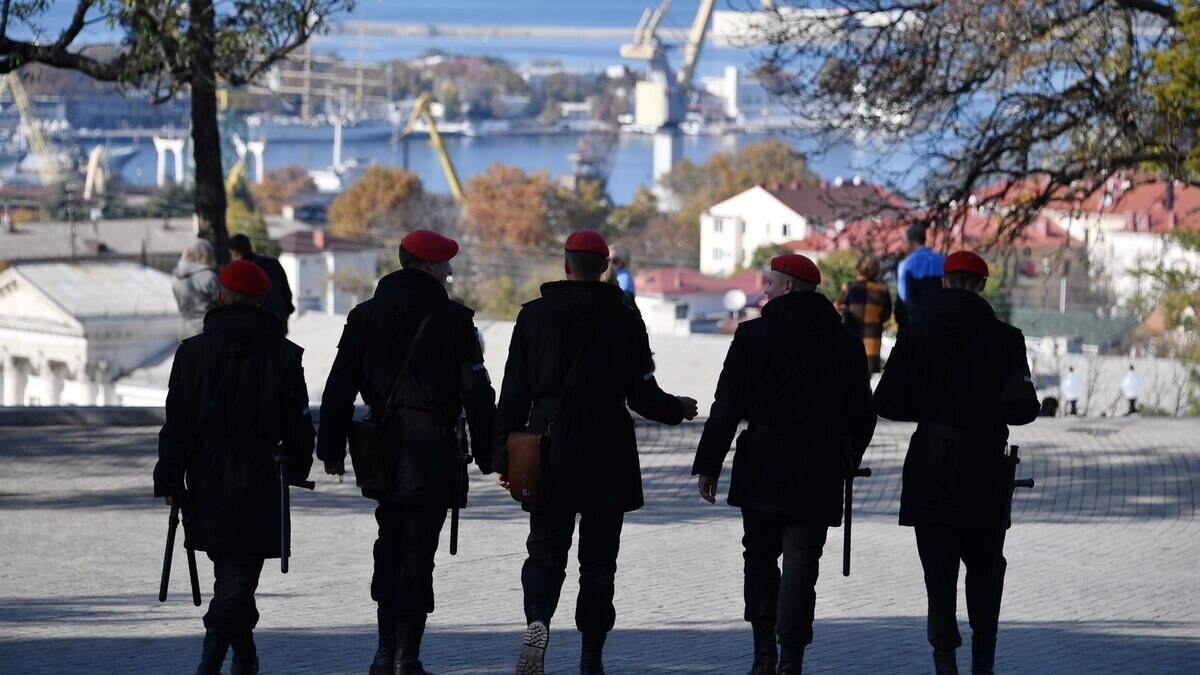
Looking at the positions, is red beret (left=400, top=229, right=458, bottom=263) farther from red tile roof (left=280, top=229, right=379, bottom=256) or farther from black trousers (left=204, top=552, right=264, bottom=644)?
red tile roof (left=280, top=229, right=379, bottom=256)

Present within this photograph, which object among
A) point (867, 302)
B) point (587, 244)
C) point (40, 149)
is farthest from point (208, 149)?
point (40, 149)

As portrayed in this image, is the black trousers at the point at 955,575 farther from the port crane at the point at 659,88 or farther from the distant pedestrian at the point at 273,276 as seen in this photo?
the port crane at the point at 659,88

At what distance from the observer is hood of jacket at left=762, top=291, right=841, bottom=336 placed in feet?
21.1

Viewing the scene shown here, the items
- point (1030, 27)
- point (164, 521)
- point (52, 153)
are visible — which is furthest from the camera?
point (52, 153)

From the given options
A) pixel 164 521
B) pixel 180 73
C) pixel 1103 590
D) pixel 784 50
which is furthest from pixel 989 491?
pixel 784 50

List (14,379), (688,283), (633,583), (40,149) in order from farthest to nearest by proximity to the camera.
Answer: (40,149), (688,283), (14,379), (633,583)

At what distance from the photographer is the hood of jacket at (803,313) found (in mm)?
6430

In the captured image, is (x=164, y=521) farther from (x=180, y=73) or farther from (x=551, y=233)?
(x=551, y=233)

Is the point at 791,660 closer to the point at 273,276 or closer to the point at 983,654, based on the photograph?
the point at 983,654

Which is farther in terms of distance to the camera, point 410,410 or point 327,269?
point 327,269

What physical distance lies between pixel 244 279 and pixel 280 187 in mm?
132303

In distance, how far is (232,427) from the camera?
6047 millimetres

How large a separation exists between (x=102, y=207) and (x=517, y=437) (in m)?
95.2

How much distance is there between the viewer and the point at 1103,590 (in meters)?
8.88
